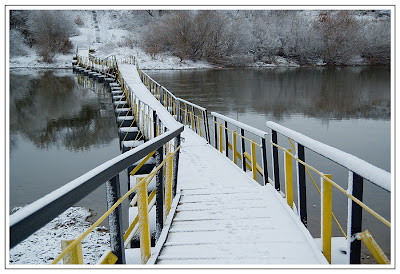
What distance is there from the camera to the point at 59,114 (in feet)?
57.2

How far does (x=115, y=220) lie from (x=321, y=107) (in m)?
18.4

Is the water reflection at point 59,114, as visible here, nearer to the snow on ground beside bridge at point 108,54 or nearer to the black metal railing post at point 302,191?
the snow on ground beside bridge at point 108,54

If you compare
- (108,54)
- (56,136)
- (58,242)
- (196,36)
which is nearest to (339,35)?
(196,36)

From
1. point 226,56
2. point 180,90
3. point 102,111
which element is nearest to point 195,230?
point 102,111

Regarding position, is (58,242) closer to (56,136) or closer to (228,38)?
(56,136)

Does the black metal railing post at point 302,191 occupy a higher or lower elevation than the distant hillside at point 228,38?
lower

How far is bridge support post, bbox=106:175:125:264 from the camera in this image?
1.70m

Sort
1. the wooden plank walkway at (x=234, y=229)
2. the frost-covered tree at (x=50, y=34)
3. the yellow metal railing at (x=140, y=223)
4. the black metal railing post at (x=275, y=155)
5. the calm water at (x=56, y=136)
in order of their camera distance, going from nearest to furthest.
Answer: the yellow metal railing at (x=140, y=223)
the wooden plank walkway at (x=234, y=229)
the black metal railing post at (x=275, y=155)
the calm water at (x=56, y=136)
the frost-covered tree at (x=50, y=34)

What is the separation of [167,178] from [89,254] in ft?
8.18

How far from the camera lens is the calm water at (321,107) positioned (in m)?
7.17

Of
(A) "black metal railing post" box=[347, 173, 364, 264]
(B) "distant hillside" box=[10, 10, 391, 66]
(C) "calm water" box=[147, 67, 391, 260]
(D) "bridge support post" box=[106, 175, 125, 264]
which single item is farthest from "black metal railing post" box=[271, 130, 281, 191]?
(B) "distant hillside" box=[10, 10, 391, 66]

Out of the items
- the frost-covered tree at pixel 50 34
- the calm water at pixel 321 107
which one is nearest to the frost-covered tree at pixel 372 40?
the calm water at pixel 321 107

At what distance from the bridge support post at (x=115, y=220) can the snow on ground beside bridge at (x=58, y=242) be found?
314 cm

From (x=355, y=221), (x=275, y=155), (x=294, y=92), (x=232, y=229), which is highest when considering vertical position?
(x=294, y=92)
